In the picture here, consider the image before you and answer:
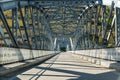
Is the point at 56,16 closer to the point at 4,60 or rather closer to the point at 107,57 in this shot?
the point at 107,57

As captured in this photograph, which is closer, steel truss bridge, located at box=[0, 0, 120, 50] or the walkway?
the walkway

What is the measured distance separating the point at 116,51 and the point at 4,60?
753 centimetres

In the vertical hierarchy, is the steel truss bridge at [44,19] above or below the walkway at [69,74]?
above

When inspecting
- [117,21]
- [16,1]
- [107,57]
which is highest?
[16,1]

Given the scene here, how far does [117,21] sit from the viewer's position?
30188mm

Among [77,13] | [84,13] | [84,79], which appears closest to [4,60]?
[84,79]

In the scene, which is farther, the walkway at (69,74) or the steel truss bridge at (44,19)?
the steel truss bridge at (44,19)

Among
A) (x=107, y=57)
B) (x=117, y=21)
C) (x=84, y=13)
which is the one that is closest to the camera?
(x=107, y=57)

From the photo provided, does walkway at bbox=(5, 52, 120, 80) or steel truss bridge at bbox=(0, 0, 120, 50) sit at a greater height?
steel truss bridge at bbox=(0, 0, 120, 50)

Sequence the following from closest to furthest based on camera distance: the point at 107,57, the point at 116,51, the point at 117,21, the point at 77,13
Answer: the point at 116,51 < the point at 107,57 < the point at 117,21 < the point at 77,13

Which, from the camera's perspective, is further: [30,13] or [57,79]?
[30,13]

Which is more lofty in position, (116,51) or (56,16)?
(56,16)

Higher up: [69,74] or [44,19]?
[44,19]

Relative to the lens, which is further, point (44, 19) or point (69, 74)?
point (44, 19)
